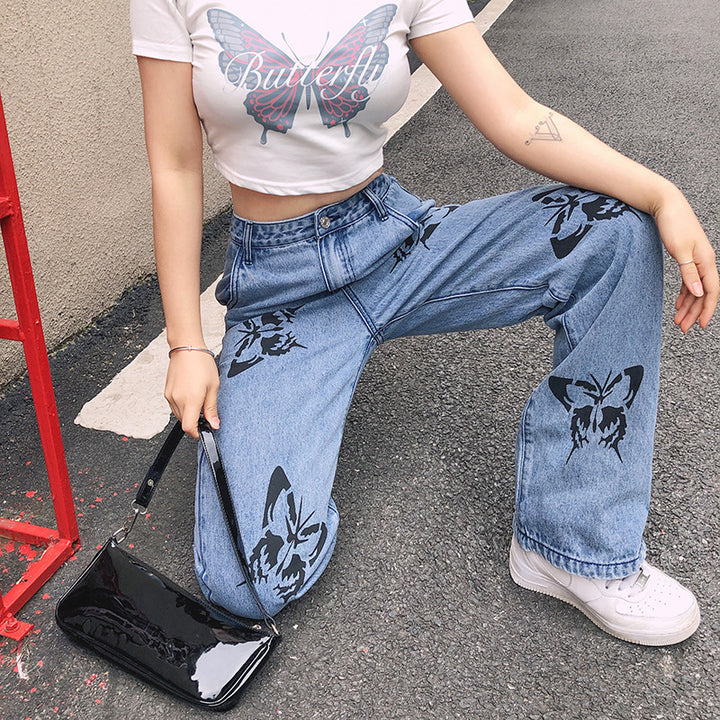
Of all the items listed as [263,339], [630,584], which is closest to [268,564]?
[263,339]

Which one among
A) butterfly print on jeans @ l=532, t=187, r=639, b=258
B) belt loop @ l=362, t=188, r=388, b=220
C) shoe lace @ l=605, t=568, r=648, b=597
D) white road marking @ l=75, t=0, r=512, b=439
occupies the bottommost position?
white road marking @ l=75, t=0, r=512, b=439

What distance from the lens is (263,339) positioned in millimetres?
1680

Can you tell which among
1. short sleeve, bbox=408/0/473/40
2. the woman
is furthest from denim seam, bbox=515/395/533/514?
short sleeve, bbox=408/0/473/40

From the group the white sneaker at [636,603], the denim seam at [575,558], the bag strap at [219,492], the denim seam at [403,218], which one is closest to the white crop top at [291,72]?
the denim seam at [403,218]

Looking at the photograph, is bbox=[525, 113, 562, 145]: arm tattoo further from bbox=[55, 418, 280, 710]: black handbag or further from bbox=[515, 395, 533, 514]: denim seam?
bbox=[55, 418, 280, 710]: black handbag

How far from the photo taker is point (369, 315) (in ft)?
5.58

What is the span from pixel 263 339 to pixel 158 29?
0.60 m

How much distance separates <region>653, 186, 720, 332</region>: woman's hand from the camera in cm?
141

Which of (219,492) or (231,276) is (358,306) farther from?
(219,492)

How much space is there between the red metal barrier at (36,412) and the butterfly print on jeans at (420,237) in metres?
0.70

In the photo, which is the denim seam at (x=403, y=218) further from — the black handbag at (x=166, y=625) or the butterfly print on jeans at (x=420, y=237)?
the black handbag at (x=166, y=625)

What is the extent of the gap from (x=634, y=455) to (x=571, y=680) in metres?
0.42

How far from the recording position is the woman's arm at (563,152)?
1.43m

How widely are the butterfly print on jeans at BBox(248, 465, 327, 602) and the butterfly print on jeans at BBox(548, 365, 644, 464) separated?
20.4 inches
